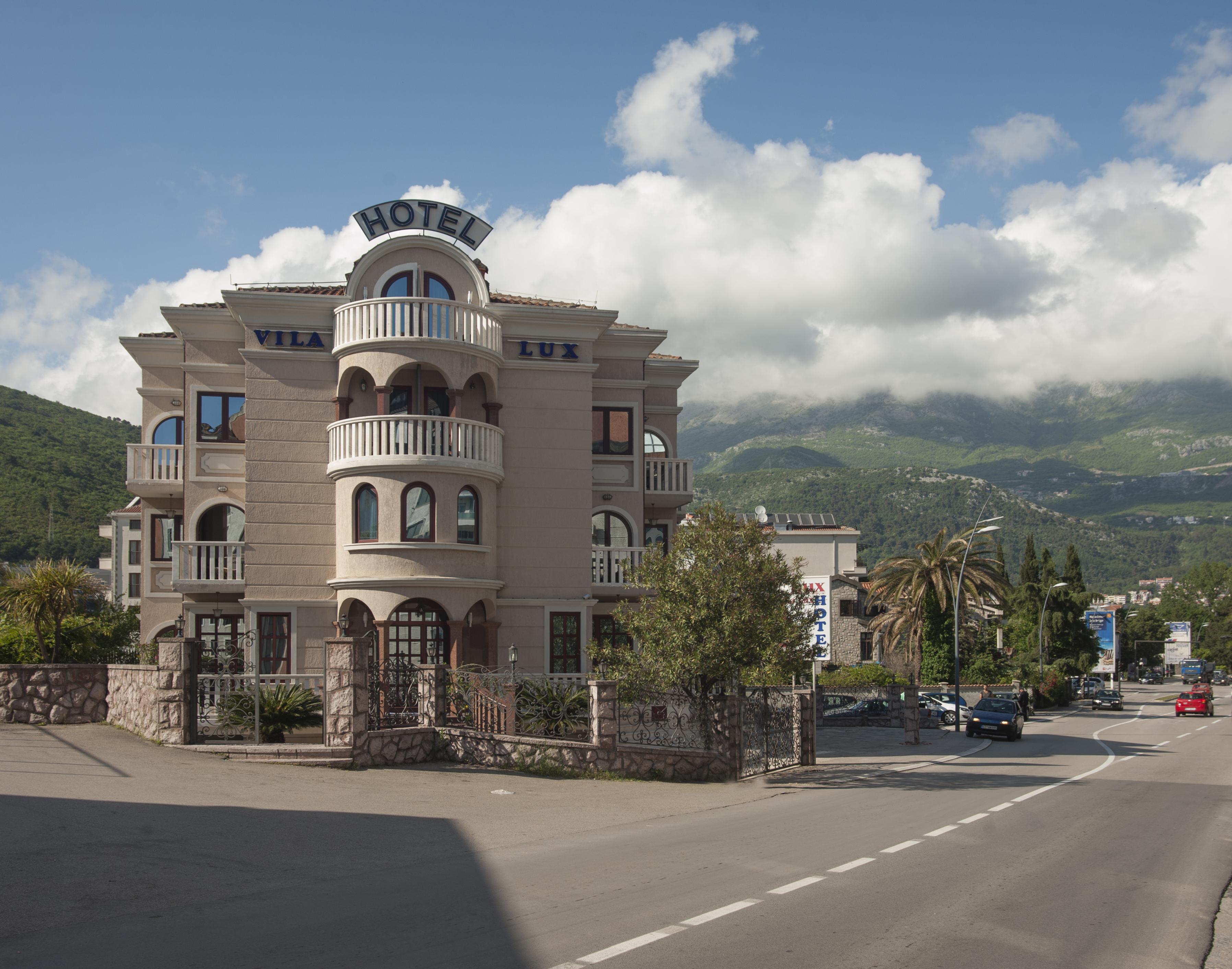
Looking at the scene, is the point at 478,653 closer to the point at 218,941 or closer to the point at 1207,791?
the point at 1207,791

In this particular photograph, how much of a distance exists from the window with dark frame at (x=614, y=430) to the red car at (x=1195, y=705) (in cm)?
4195

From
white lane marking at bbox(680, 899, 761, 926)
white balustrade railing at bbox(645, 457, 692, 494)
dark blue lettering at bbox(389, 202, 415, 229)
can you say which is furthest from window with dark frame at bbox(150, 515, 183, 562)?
white lane marking at bbox(680, 899, 761, 926)

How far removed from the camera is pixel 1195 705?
5544cm

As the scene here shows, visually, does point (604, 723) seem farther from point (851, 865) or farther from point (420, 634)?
point (420, 634)

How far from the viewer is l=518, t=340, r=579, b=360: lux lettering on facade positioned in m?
27.7

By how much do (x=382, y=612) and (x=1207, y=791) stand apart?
18.4 metres

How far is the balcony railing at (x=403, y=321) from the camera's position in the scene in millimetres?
25281

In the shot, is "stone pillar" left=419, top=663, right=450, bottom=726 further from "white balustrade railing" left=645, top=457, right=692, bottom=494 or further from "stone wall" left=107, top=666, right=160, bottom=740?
"white balustrade railing" left=645, top=457, right=692, bottom=494

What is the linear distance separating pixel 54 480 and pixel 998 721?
231 feet

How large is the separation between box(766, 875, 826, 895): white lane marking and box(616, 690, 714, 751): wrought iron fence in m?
8.65

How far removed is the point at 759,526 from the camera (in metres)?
20.6

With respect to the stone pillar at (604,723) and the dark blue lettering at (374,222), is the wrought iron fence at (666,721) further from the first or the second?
the dark blue lettering at (374,222)

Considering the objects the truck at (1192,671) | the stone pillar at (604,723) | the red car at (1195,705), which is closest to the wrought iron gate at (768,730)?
the stone pillar at (604,723)

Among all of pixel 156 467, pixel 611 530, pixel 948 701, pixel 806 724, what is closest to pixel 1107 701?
pixel 948 701
